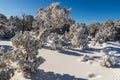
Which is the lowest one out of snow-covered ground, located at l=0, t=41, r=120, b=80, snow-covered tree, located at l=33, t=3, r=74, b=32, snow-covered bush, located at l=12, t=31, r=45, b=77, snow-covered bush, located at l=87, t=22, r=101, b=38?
snow-covered ground, located at l=0, t=41, r=120, b=80

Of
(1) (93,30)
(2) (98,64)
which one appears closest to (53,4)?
(1) (93,30)

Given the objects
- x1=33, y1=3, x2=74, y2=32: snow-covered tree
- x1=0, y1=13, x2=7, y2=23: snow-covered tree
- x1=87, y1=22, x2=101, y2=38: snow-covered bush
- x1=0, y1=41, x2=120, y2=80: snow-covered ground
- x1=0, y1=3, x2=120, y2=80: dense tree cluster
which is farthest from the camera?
x1=0, y1=13, x2=7, y2=23: snow-covered tree

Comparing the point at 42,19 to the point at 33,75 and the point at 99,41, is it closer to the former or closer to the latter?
the point at 99,41

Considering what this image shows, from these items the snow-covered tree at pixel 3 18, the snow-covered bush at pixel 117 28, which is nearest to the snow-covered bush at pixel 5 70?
→ the snow-covered bush at pixel 117 28

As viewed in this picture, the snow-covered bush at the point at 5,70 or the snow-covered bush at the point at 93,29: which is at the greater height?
the snow-covered bush at the point at 93,29

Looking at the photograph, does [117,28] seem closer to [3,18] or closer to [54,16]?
[54,16]

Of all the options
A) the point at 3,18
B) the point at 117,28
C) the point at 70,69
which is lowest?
the point at 70,69

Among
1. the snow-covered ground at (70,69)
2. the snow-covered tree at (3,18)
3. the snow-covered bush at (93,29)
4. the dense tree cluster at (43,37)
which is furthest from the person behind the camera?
the snow-covered tree at (3,18)

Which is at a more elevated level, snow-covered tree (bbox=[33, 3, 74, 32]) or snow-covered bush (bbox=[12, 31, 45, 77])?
snow-covered tree (bbox=[33, 3, 74, 32])

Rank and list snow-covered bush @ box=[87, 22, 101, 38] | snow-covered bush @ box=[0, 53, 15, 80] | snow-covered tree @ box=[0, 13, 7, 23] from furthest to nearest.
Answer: snow-covered tree @ box=[0, 13, 7, 23]
snow-covered bush @ box=[87, 22, 101, 38]
snow-covered bush @ box=[0, 53, 15, 80]

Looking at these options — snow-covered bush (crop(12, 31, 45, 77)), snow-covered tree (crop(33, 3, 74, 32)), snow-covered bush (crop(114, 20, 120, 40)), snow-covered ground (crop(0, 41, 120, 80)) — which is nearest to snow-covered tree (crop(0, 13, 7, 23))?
snow-covered tree (crop(33, 3, 74, 32))

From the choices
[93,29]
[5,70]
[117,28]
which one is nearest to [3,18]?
[93,29]

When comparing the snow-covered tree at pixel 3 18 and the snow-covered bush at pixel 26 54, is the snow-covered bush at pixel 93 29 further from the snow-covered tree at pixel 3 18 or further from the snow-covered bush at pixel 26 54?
the snow-covered bush at pixel 26 54

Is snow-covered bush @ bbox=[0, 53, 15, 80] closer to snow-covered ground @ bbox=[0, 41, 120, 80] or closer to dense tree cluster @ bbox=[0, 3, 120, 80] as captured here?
dense tree cluster @ bbox=[0, 3, 120, 80]
